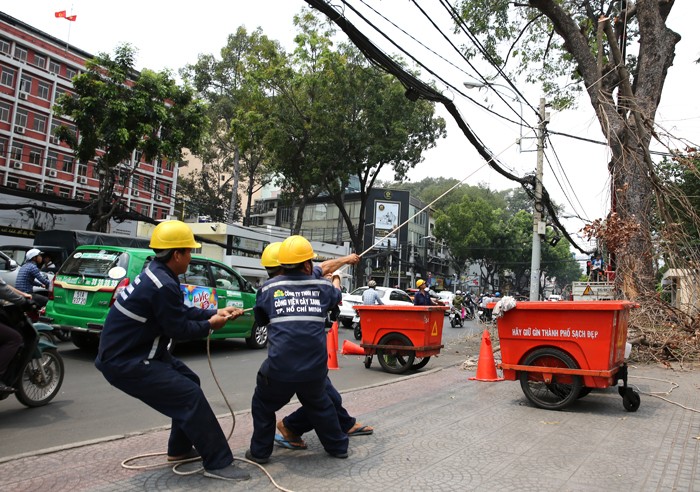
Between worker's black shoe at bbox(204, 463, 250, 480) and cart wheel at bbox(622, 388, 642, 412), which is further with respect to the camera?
cart wheel at bbox(622, 388, 642, 412)

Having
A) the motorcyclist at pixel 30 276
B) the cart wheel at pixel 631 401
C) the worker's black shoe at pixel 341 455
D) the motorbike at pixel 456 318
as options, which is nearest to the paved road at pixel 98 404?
the motorcyclist at pixel 30 276

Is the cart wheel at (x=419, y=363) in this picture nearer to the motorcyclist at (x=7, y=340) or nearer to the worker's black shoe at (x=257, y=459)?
the worker's black shoe at (x=257, y=459)

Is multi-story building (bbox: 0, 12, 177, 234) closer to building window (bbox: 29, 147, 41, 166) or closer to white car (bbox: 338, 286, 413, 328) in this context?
building window (bbox: 29, 147, 41, 166)

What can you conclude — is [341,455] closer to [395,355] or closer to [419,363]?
[395,355]

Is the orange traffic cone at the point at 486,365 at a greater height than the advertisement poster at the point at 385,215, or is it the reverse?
the advertisement poster at the point at 385,215

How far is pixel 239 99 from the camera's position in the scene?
2959cm

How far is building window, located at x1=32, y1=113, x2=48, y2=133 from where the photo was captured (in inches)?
→ 1613

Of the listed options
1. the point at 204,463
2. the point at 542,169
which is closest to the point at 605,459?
the point at 204,463

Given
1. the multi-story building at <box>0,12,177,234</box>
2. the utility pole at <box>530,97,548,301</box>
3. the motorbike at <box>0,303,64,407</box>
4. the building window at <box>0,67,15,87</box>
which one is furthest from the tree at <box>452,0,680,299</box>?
the building window at <box>0,67,15,87</box>

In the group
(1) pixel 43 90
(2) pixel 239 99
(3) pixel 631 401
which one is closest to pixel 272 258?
(3) pixel 631 401

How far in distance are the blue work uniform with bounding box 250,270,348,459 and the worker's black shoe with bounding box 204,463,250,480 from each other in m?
0.33

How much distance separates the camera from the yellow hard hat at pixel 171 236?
375 centimetres

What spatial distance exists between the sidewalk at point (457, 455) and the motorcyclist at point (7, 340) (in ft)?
4.49

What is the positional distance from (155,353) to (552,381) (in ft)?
14.7
